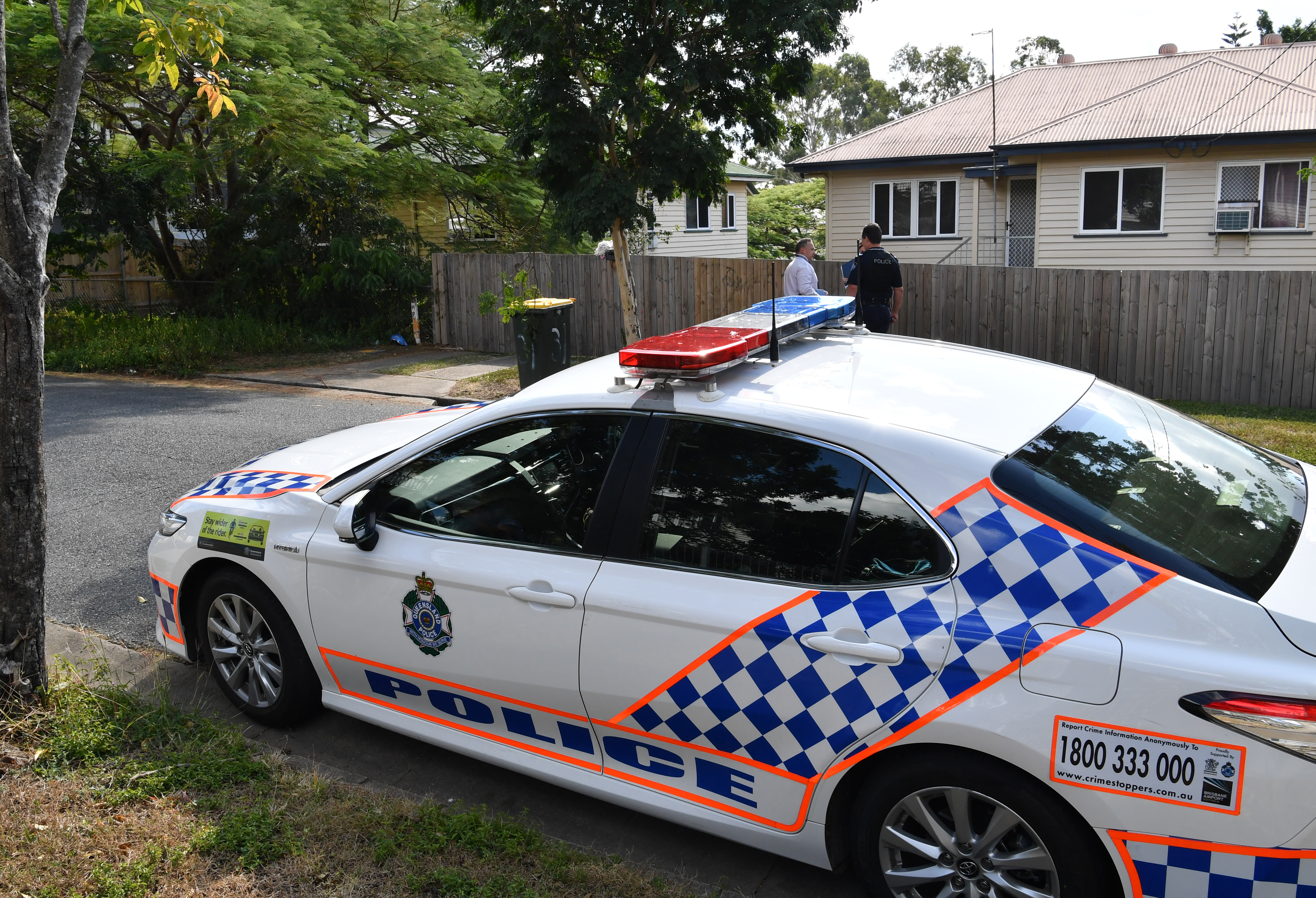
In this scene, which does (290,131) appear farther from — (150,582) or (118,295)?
(150,582)

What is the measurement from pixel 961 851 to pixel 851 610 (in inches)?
27.0

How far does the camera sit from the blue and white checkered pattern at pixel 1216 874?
2.32m

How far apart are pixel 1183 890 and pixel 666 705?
1440 mm

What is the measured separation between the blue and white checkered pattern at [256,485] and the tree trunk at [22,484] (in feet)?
1.80

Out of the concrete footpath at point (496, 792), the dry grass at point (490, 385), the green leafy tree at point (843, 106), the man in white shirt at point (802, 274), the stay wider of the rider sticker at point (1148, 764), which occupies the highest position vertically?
the green leafy tree at point (843, 106)

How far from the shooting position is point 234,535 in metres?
4.16

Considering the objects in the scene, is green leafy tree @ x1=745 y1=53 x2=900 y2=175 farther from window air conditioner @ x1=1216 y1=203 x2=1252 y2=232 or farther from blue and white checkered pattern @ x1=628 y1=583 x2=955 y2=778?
blue and white checkered pattern @ x1=628 y1=583 x2=955 y2=778

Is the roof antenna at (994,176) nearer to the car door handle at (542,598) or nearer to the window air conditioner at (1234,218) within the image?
the window air conditioner at (1234,218)

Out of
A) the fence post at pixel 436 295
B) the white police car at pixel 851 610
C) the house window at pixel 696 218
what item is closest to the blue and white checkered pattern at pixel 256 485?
the white police car at pixel 851 610

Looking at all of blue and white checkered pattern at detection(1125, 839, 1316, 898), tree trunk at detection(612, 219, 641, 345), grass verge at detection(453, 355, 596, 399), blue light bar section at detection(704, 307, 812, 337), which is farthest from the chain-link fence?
blue and white checkered pattern at detection(1125, 839, 1316, 898)

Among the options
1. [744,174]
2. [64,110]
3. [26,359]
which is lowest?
[26,359]

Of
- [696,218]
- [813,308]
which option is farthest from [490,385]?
[696,218]

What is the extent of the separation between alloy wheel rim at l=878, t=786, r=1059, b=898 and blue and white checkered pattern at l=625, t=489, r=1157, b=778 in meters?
0.24

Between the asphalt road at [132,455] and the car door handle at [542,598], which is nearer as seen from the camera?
the car door handle at [542,598]
